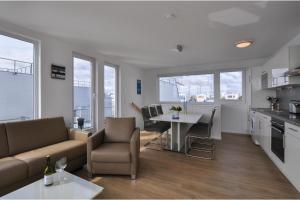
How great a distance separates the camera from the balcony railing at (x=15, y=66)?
2546 mm

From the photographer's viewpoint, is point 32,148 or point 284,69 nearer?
point 32,148

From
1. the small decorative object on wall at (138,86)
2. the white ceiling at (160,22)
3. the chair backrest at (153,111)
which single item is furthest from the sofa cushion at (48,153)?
the small decorative object on wall at (138,86)

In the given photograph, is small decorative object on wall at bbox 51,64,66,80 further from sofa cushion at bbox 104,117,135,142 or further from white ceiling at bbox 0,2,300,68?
sofa cushion at bbox 104,117,135,142

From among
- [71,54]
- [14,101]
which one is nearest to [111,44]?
[71,54]

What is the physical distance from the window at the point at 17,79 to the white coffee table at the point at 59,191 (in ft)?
5.60

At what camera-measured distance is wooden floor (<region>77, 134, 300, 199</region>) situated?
6.50ft

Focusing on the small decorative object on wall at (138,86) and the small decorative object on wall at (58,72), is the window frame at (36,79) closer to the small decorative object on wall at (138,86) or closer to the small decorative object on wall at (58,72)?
the small decorative object on wall at (58,72)

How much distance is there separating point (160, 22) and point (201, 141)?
317cm

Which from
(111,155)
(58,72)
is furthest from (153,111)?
(58,72)

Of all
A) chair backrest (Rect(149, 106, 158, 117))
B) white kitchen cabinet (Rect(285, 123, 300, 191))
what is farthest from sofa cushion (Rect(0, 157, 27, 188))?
white kitchen cabinet (Rect(285, 123, 300, 191))

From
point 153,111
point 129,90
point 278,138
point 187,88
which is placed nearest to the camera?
point 278,138

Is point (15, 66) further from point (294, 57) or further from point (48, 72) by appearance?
point (294, 57)

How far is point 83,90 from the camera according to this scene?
388cm

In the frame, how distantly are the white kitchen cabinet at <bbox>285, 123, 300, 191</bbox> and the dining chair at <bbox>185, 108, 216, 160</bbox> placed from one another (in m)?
1.17
